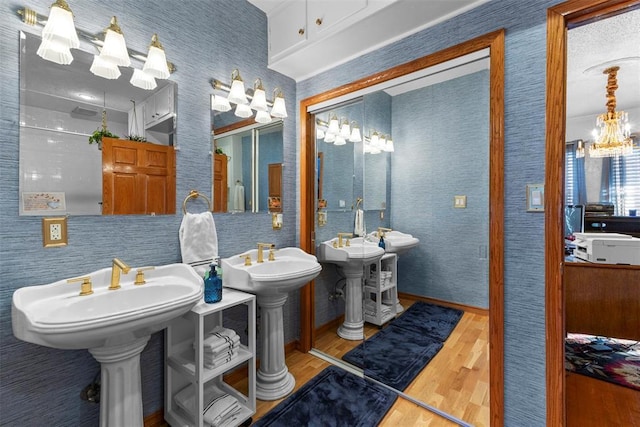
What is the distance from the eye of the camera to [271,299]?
182 centimetres

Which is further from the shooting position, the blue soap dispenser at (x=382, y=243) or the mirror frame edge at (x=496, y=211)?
the blue soap dispenser at (x=382, y=243)

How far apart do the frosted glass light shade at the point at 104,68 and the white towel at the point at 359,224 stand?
1.81 m

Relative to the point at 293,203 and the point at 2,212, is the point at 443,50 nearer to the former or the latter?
the point at 293,203

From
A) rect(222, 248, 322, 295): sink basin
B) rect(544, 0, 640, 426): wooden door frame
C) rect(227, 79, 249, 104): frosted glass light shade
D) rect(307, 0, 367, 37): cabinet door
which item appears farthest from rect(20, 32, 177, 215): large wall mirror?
rect(544, 0, 640, 426): wooden door frame

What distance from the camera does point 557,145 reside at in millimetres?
1226

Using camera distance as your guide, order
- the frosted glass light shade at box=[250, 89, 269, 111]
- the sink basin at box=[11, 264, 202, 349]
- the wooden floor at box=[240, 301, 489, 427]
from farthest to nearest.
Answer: the frosted glass light shade at box=[250, 89, 269, 111] < the wooden floor at box=[240, 301, 489, 427] < the sink basin at box=[11, 264, 202, 349]

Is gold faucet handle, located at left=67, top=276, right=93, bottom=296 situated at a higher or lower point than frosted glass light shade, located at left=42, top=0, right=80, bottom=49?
lower

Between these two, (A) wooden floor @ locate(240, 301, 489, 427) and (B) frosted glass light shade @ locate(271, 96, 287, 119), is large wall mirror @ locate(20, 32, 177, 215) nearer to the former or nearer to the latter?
(B) frosted glass light shade @ locate(271, 96, 287, 119)

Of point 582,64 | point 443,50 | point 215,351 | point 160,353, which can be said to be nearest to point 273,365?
point 215,351

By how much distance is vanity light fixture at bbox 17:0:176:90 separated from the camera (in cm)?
115

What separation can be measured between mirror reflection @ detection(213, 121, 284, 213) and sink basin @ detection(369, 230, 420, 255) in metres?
0.91

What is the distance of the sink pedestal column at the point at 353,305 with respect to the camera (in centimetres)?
236

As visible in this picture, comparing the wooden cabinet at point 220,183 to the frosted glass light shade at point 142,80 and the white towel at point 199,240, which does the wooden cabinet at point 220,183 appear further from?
the frosted glass light shade at point 142,80

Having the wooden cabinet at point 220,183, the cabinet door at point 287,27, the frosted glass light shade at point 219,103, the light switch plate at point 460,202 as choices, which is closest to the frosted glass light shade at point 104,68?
the frosted glass light shade at point 219,103
